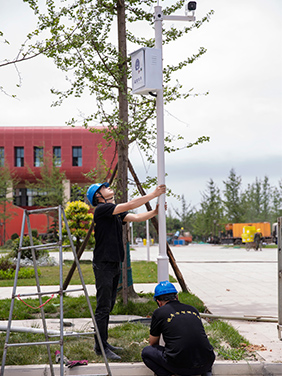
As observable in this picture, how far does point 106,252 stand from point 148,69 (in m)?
2.15

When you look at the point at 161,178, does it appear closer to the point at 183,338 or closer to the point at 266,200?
the point at 183,338

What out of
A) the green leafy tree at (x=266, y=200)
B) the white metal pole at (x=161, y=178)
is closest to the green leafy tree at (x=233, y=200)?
the green leafy tree at (x=266, y=200)

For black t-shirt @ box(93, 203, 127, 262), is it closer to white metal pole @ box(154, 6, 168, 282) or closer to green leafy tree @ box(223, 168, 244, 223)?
white metal pole @ box(154, 6, 168, 282)

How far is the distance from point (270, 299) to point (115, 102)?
534 centimetres

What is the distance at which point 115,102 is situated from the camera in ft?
32.8

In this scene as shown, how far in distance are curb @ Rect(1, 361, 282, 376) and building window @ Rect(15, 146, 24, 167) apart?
186 feet

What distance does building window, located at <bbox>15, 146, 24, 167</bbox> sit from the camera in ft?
197

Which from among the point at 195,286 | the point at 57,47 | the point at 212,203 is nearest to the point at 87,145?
the point at 212,203

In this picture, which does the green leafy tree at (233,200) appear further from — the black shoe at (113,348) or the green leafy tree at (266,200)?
the black shoe at (113,348)

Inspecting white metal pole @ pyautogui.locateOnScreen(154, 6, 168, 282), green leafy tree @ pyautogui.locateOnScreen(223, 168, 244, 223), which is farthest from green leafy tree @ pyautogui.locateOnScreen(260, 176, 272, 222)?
white metal pole @ pyautogui.locateOnScreen(154, 6, 168, 282)

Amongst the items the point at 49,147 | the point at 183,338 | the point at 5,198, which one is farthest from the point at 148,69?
the point at 49,147

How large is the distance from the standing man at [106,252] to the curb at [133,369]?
0.25m

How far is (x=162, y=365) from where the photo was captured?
4648mm

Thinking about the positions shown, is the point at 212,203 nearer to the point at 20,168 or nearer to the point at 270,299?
the point at 20,168
